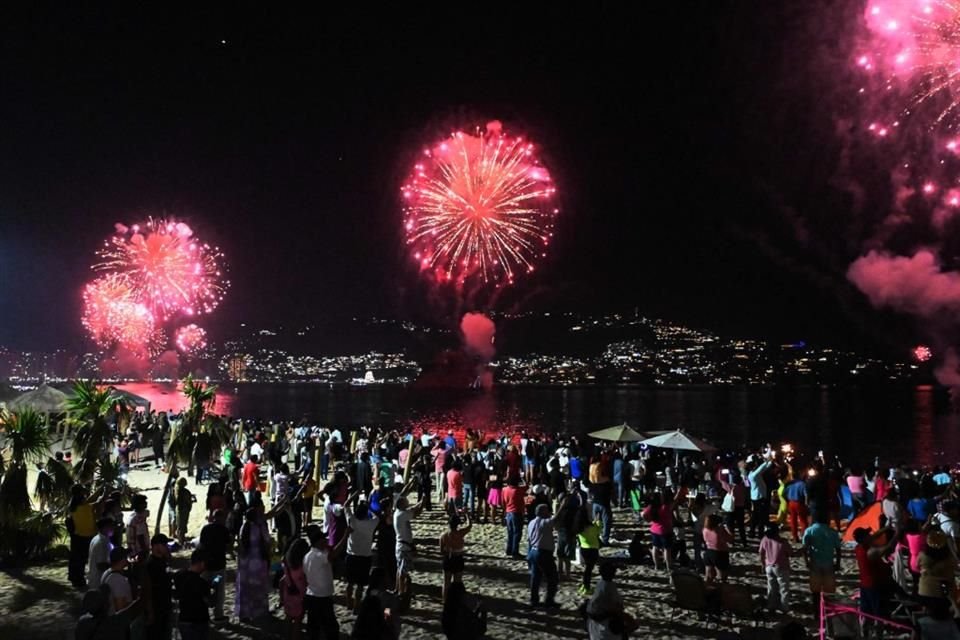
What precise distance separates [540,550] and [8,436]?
10.1 metres

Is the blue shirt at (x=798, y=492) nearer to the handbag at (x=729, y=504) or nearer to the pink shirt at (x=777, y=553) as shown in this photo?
the handbag at (x=729, y=504)

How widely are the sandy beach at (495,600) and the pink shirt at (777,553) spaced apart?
2.73 feet

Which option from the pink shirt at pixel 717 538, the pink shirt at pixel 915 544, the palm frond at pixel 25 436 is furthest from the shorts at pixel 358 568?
the pink shirt at pixel 915 544

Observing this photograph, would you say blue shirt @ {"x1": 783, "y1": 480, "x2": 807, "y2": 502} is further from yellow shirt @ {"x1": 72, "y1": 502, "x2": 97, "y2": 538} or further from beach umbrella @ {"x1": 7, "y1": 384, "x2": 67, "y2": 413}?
beach umbrella @ {"x1": 7, "y1": 384, "x2": 67, "y2": 413}

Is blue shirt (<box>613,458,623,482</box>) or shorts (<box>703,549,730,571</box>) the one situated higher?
blue shirt (<box>613,458,623,482</box>)

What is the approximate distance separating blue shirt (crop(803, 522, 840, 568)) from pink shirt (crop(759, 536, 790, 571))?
0.34 m

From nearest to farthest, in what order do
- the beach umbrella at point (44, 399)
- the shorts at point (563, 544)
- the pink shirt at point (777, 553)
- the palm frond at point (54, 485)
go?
the pink shirt at point (777, 553) < the shorts at point (563, 544) < the palm frond at point (54, 485) < the beach umbrella at point (44, 399)

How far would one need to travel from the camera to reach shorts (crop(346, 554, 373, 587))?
993 cm

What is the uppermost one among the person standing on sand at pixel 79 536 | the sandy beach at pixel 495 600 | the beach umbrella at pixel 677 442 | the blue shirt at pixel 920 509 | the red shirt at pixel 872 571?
the beach umbrella at pixel 677 442

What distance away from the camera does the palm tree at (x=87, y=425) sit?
14.4 metres

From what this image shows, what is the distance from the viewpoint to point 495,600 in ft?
36.5

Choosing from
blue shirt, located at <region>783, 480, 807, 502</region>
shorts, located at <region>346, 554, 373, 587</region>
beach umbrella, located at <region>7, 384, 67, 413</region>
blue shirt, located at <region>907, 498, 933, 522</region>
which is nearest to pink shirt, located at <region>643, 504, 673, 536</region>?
blue shirt, located at <region>783, 480, 807, 502</region>

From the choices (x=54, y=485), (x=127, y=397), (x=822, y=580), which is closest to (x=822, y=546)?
(x=822, y=580)

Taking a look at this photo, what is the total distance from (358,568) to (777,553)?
5.91 metres
